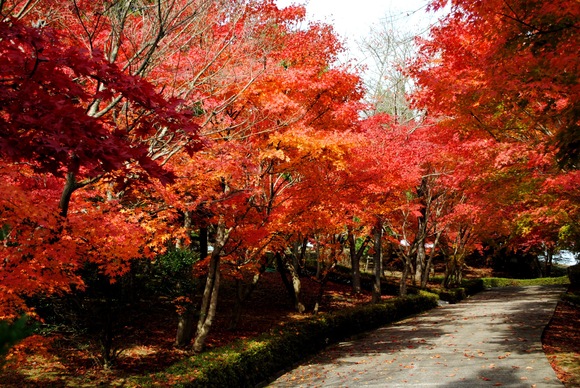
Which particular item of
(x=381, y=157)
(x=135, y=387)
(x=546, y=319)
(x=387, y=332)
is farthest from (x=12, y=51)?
(x=546, y=319)

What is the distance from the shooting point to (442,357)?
1092cm

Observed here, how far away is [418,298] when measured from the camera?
20891mm

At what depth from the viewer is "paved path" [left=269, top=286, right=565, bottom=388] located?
8.75 m

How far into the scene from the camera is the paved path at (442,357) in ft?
28.7

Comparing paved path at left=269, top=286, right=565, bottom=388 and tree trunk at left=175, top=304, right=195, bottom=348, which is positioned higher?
tree trunk at left=175, top=304, right=195, bottom=348

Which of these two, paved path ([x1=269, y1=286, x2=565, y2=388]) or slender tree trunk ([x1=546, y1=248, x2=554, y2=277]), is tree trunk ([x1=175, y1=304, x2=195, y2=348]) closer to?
paved path ([x1=269, y1=286, x2=565, y2=388])

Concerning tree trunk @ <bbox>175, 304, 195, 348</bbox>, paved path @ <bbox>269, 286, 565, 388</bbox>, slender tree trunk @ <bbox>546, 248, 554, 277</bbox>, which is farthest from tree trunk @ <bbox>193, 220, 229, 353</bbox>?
slender tree trunk @ <bbox>546, 248, 554, 277</bbox>

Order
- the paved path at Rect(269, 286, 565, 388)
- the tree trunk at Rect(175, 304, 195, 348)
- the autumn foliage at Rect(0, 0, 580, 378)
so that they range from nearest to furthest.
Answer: the autumn foliage at Rect(0, 0, 580, 378)
the paved path at Rect(269, 286, 565, 388)
the tree trunk at Rect(175, 304, 195, 348)

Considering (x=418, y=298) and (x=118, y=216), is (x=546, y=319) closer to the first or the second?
(x=418, y=298)

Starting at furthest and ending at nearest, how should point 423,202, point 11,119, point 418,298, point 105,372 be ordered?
point 423,202
point 418,298
point 105,372
point 11,119

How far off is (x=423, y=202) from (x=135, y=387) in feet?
61.9

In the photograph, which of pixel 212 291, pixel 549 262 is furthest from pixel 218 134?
pixel 549 262

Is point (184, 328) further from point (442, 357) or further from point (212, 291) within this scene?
point (442, 357)

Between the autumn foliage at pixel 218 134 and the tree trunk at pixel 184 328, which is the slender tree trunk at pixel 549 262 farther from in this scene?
the tree trunk at pixel 184 328
